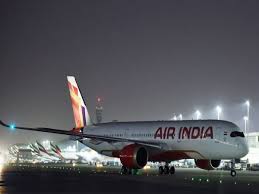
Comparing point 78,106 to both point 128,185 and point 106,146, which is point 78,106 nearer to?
point 106,146

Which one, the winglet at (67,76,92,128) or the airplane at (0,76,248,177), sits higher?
the winglet at (67,76,92,128)

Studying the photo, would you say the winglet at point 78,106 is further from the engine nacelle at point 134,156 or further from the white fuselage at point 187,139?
the engine nacelle at point 134,156

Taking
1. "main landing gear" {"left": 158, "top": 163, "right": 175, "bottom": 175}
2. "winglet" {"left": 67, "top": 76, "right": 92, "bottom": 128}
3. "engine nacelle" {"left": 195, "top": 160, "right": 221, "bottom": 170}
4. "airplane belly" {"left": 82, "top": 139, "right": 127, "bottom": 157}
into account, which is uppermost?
"winglet" {"left": 67, "top": 76, "right": 92, "bottom": 128}

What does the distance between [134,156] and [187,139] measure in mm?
5708

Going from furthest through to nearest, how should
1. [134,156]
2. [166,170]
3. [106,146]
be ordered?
[106,146] < [166,170] < [134,156]

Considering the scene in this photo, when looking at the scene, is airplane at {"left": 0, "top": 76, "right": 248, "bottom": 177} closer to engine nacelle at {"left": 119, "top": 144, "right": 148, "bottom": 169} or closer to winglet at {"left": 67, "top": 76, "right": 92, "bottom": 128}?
engine nacelle at {"left": 119, "top": 144, "right": 148, "bottom": 169}

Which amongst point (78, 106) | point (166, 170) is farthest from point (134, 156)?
point (78, 106)

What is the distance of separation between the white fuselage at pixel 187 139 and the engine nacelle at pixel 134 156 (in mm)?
1833

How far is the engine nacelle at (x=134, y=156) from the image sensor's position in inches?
2224

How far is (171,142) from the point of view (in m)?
58.2

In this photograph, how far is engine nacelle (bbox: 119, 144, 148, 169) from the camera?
185ft

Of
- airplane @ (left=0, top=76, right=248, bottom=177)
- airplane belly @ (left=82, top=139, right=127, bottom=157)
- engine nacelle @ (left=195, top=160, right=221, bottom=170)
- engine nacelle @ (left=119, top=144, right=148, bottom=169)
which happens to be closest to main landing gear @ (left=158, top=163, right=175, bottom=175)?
airplane @ (left=0, top=76, right=248, bottom=177)

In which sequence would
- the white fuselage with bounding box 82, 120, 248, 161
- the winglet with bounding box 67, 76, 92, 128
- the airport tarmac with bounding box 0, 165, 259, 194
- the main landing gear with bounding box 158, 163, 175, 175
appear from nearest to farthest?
the airport tarmac with bounding box 0, 165, 259, 194, the white fuselage with bounding box 82, 120, 248, 161, the main landing gear with bounding box 158, 163, 175, 175, the winglet with bounding box 67, 76, 92, 128

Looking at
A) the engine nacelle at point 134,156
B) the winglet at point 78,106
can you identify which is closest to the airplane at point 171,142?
the engine nacelle at point 134,156
